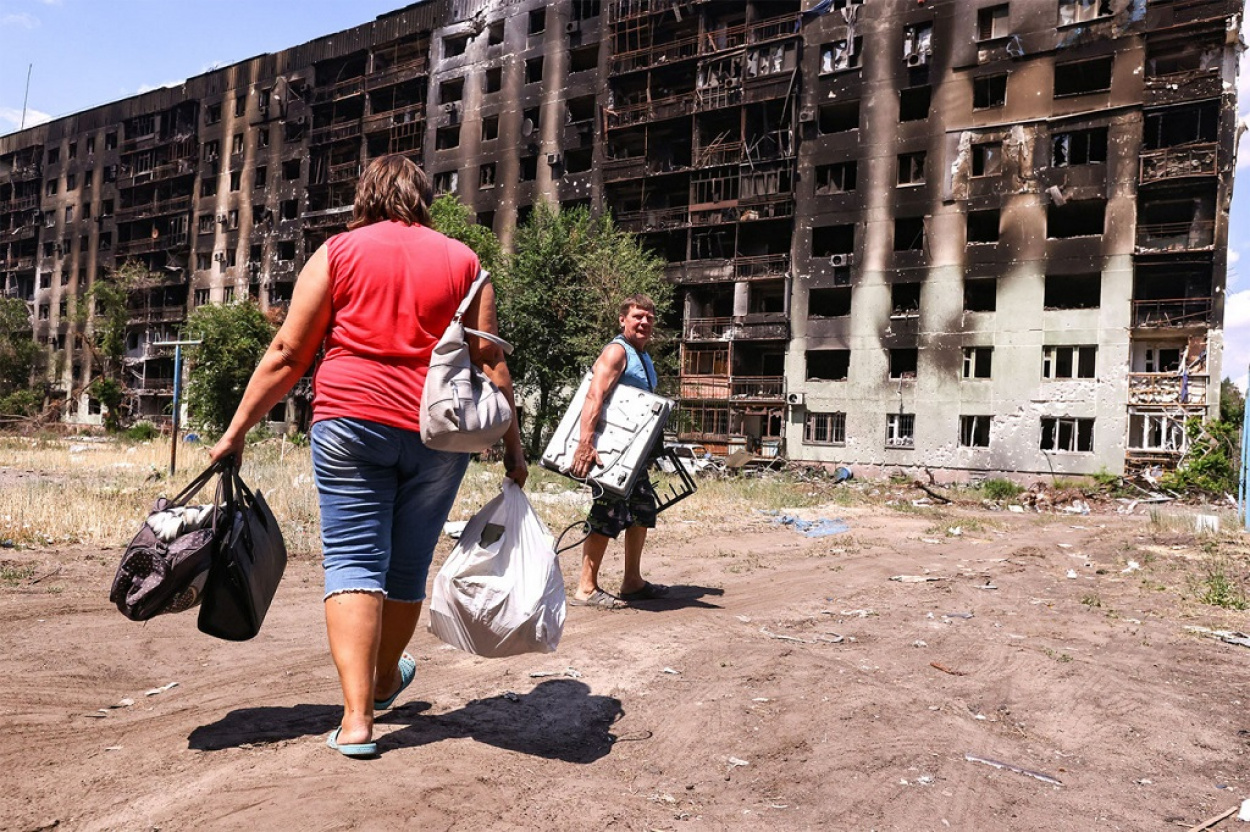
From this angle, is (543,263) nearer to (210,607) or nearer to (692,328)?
(692,328)

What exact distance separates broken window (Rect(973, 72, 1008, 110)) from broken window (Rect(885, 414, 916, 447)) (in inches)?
487

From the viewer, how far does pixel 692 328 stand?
1534 inches

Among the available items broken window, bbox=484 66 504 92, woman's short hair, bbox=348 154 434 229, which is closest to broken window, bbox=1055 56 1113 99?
broken window, bbox=484 66 504 92

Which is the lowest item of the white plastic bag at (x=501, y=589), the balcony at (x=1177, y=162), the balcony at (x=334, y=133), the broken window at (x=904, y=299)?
the white plastic bag at (x=501, y=589)

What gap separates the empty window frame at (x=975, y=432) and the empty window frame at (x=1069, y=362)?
2737 mm

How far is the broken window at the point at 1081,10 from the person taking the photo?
31.2 meters

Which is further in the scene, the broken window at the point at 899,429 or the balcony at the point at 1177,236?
the broken window at the point at 899,429

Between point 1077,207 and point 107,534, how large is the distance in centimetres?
3281

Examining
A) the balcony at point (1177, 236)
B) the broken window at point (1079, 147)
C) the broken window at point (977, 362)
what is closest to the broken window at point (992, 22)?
the broken window at point (1079, 147)

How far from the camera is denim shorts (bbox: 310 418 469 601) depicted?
9.58 ft

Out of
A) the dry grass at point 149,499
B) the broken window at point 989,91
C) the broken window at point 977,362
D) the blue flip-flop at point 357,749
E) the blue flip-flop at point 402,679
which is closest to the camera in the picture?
the blue flip-flop at point 357,749

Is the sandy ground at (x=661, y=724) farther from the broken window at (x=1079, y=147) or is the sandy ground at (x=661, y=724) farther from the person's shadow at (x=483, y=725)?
the broken window at (x=1079, y=147)

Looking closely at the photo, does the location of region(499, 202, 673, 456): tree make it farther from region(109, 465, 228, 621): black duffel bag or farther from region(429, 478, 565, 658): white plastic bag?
region(109, 465, 228, 621): black duffel bag

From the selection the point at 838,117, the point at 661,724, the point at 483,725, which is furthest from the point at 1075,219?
the point at 483,725
